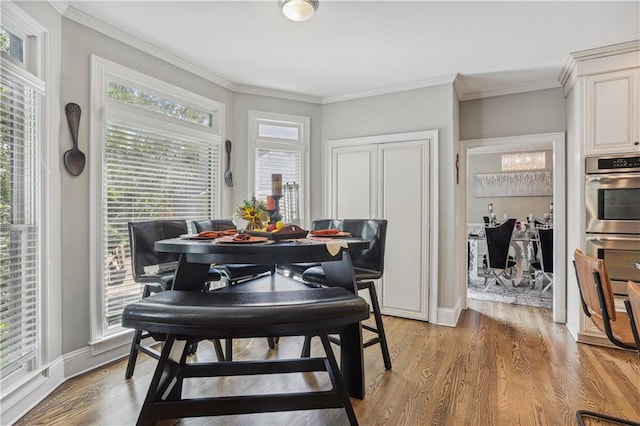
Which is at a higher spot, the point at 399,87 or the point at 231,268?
the point at 399,87

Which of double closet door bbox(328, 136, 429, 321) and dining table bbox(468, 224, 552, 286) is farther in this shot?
dining table bbox(468, 224, 552, 286)

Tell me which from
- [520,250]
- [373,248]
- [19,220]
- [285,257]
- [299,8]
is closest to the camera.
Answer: [285,257]

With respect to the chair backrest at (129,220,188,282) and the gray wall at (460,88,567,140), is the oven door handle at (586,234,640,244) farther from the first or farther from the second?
the chair backrest at (129,220,188,282)

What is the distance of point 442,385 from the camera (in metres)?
2.28

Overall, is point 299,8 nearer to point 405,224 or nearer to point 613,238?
point 405,224

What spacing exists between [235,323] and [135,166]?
2061 mm

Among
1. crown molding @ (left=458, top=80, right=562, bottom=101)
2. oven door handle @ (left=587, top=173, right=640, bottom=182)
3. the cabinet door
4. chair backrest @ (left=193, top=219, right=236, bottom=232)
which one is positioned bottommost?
chair backrest @ (left=193, top=219, right=236, bottom=232)

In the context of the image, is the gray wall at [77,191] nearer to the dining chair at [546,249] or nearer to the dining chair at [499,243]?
the dining chair at [499,243]

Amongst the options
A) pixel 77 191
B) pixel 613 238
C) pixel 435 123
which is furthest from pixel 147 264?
pixel 613 238

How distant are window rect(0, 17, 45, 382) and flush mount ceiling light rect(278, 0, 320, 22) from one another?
1559 millimetres

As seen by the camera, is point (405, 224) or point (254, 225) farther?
point (405, 224)

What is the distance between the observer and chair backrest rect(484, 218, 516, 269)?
4.89m

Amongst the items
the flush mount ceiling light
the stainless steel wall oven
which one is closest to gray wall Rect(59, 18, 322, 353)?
the flush mount ceiling light

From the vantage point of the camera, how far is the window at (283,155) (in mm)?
3970
